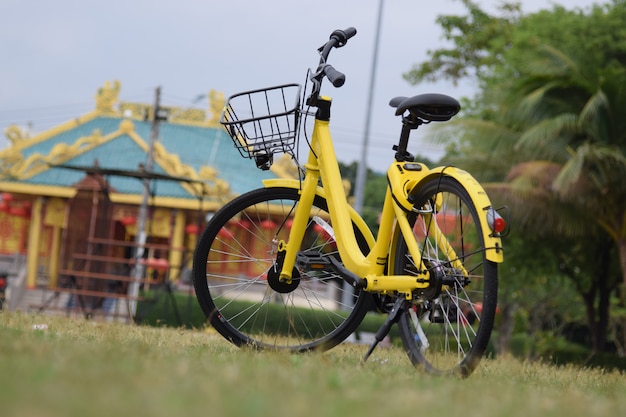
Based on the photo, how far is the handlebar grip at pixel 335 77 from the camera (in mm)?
5052

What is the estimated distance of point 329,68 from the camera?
527 cm

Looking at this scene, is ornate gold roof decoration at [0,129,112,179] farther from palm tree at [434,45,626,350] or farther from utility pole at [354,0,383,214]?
palm tree at [434,45,626,350]

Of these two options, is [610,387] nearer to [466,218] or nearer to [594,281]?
[466,218]

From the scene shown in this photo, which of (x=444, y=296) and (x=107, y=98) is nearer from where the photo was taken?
(x=444, y=296)

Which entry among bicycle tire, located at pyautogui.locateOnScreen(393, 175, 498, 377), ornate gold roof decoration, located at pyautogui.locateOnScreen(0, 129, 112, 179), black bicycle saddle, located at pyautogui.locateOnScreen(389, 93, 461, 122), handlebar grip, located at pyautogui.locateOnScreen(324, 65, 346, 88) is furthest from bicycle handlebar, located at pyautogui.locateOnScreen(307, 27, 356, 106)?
ornate gold roof decoration, located at pyautogui.locateOnScreen(0, 129, 112, 179)

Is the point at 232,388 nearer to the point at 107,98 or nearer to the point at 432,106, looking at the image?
the point at 432,106

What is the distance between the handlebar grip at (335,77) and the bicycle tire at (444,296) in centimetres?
68

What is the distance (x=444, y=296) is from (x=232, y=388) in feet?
6.02

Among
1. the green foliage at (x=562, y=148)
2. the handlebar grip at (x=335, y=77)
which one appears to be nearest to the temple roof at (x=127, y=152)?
the green foliage at (x=562, y=148)

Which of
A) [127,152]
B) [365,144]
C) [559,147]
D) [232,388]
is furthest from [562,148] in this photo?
[232,388]

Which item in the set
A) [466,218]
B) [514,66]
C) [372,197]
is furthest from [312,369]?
[372,197]

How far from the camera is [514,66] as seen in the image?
85.1ft

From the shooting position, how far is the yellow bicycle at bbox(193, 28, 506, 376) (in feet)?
15.3

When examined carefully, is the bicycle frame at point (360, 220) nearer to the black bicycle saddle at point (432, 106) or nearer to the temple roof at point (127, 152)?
the black bicycle saddle at point (432, 106)
